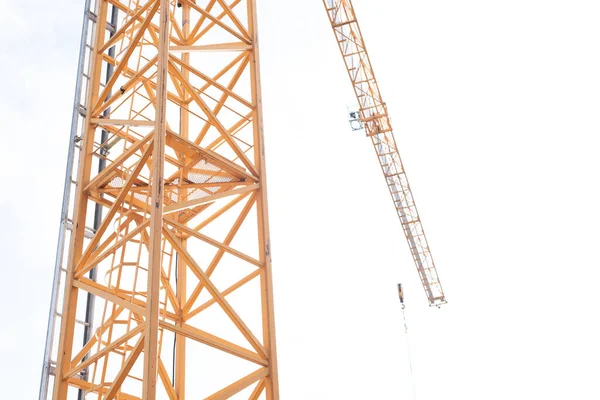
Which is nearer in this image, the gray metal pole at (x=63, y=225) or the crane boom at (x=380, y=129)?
the gray metal pole at (x=63, y=225)

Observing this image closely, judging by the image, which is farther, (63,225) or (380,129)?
(380,129)

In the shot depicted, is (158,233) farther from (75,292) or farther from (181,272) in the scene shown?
(181,272)

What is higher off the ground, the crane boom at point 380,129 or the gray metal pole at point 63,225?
the crane boom at point 380,129

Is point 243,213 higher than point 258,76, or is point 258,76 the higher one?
point 258,76

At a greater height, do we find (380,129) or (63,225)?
(380,129)

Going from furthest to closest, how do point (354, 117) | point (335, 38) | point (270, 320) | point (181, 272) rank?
point (354, 117) → point (335, 38) → point (181, 272) → point (270, 320)

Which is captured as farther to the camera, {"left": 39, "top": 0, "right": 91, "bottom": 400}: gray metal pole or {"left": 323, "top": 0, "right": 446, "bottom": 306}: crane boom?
{"left": 323, "top": 0, "right": 446, "bottom": 306}: crane boom

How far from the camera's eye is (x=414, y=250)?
4831cm

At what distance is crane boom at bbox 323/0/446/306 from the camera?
35.7 meters

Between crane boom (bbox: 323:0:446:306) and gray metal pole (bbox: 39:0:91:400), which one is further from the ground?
crane boom (bbox: 323:0:446:306)

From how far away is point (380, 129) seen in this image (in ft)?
131

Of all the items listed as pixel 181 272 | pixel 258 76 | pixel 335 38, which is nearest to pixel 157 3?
pixel 258 76

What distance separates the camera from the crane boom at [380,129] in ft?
117

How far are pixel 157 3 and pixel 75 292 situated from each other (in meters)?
5.50
